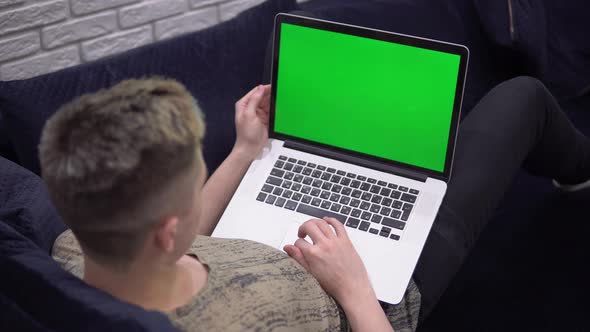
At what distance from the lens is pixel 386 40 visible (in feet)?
4.40

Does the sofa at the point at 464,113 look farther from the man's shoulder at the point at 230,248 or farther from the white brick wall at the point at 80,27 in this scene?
the white brick wall at the point at 80,27

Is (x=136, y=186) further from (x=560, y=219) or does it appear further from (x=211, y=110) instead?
(x=560, y=219)

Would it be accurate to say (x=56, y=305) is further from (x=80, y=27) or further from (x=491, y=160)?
(x=80, y=27)

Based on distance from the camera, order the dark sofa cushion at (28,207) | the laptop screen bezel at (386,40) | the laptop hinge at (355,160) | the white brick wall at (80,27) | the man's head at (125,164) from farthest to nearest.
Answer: the white brick wall at (80,27) < the laptop hinge at (355,160) < the laptop screen bezel at (386,40) < the dark sofa cushion at (28,207) < the man's head at (125,164)

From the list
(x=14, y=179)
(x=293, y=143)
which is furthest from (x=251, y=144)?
(x=14, y=179)

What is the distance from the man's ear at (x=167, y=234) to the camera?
88cm

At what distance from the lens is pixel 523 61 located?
207 cm

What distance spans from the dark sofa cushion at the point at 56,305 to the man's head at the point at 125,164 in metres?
0.06

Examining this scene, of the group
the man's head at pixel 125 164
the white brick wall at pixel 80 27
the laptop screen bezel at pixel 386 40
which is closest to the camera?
the man's head at pixel 125 164

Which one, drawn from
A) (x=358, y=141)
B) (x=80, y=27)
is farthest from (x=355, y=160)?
(x=80, y=27)

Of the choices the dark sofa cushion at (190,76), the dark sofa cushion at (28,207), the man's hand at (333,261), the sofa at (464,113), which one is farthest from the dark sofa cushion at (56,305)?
the dark sofa cushion at (190,76)

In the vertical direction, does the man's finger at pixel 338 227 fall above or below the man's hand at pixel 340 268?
above

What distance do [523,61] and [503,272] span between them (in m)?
0.63

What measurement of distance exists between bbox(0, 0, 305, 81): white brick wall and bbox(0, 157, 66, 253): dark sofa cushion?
1.99 feet
